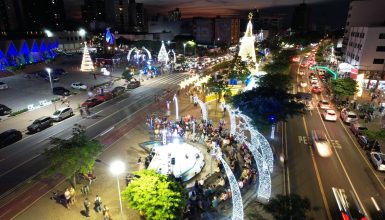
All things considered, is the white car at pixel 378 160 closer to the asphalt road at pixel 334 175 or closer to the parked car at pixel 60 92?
the asphalt road at pixel 334 175

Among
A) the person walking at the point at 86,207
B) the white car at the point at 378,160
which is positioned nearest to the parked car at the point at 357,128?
the white car at the point at 378,160

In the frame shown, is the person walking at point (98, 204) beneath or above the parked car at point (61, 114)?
beneath

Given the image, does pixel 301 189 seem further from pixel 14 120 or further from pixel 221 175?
pixel 14 120

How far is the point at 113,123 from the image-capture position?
3425cm

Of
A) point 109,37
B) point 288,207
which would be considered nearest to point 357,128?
point 288,207

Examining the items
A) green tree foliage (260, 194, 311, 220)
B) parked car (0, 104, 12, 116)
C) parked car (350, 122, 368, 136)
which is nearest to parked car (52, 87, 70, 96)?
parked car (0, 104, 12, 116)

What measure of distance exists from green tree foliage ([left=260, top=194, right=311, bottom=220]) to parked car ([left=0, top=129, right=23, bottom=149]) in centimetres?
2634

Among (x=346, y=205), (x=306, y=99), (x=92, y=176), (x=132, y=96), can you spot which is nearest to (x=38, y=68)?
(x=132, y=96)

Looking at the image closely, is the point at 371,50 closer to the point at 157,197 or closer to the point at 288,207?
the point at 288,207

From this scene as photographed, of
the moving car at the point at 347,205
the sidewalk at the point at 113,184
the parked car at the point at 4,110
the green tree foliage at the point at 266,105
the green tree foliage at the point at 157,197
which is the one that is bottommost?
the moving car at the point at 347,205

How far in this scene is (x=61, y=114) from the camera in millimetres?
35156

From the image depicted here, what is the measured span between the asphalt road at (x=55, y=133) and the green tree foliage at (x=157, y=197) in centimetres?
1222

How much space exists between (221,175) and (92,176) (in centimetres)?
1054

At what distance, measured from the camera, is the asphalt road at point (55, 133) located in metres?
22.7
